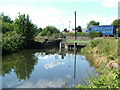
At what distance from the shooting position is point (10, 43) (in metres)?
23.5

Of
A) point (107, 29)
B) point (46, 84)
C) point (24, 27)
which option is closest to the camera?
point (46, 84)

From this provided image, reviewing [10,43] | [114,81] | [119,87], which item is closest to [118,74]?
[114,81]

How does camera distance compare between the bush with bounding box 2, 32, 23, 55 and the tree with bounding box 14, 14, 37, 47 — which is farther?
the tree with bounding box 14, 14, 37, 47

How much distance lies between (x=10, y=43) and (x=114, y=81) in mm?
19276

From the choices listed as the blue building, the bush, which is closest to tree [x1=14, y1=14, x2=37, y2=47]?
the bush

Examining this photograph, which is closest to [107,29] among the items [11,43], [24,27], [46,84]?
[24,27]

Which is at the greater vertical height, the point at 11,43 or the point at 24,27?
the point at 24,27

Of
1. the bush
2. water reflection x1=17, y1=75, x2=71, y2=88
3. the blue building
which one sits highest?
the blue building

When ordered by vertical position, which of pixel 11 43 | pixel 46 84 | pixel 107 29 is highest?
pixel 107 29

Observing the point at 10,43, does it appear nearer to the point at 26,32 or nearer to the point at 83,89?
the point at 26,32

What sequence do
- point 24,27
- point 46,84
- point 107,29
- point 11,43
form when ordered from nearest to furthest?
point 46,84 < point 11,43 < point 24,27 < point 107,29

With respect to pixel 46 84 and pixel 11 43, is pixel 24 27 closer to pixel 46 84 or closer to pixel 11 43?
pixel 11 43

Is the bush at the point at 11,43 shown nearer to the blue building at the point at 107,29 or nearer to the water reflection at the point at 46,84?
the water reflection at the point at 46,84

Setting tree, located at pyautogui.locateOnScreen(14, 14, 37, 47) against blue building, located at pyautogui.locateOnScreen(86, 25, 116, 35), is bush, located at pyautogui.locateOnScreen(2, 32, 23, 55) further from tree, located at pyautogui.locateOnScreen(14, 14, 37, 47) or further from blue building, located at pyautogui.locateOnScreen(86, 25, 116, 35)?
blue building, located at pyautogui.locateOnScreen(86, 25, 116, 35)
